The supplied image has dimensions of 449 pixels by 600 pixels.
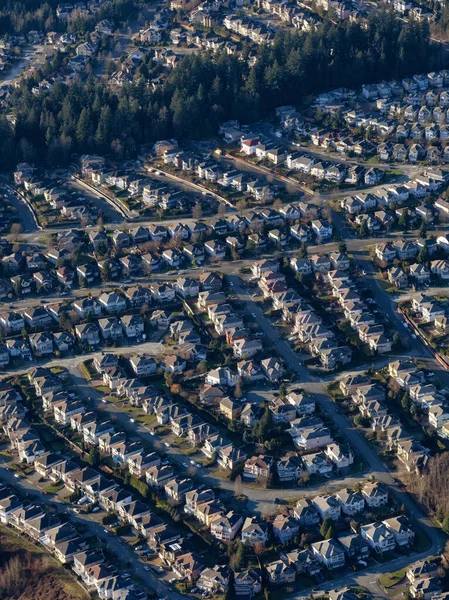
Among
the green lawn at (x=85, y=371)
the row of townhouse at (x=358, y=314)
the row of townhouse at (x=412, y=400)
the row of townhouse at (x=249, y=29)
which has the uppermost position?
the row of townhouse at (x=249, y=29)

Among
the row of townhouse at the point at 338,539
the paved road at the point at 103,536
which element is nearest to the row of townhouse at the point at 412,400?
the row of townhouse at the point at 338,539

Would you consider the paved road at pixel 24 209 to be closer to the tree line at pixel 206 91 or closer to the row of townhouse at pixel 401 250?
the tree line at pixel 206 91

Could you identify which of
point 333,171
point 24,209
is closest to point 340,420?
point 333,171

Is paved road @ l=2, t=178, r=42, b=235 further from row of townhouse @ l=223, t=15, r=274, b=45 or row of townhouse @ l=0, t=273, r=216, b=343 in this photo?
row of townhouse @ l=223, t=15, r=274, b=45

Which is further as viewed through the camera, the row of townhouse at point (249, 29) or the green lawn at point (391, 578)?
the row of townhouse at point (249, 29)

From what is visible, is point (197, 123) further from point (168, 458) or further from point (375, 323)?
point (168, 458)

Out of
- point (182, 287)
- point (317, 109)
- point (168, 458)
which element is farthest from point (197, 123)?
point (168, 458)

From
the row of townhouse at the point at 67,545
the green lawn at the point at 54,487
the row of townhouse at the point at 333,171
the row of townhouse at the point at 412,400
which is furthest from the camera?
the row of townhouse at the point at 333,171

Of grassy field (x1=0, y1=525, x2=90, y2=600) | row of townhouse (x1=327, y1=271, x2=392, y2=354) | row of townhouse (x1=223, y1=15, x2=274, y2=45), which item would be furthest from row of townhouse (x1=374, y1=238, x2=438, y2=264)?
row of townhouse (x1=223, y1=15, x2=274, y2=45)
